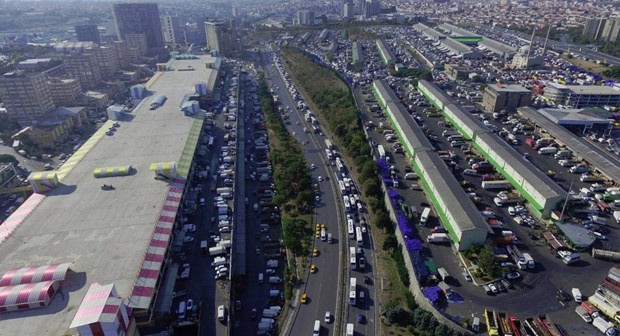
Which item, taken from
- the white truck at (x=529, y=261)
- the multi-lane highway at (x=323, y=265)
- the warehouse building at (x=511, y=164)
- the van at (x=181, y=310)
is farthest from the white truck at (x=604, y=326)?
the van at (x=181, y=310)

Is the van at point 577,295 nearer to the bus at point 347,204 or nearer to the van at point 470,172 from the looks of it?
the van at point 470,172

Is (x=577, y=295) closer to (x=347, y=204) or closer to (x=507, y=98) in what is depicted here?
(x=347, y=204)

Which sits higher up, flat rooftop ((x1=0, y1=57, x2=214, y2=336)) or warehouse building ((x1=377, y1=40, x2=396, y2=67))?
warehouse building ((x1=377, y1=40, x2=396, y2=67))

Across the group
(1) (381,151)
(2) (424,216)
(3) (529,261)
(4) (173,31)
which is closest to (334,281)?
(2) (424,216)

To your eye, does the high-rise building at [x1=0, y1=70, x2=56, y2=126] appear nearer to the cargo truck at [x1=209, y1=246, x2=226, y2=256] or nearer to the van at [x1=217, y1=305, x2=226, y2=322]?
the cargo truck at [x1=209, y1=246, x2=226, y2=256]

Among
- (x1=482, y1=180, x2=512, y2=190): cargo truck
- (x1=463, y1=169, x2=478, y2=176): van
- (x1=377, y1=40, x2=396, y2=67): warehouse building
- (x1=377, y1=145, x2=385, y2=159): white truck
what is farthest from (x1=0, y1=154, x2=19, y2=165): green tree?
(x1=377, y1=40, x2=396, y2=67): warehouse building

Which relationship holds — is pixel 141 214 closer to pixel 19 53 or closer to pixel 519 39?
pixel 19 53

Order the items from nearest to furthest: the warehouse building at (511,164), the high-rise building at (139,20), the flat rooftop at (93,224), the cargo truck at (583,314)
Answer: the flat rooftop at (93,224), the cargo truck at (583,314), the warehouse building at (511,164), the high-rise building at (139,20)

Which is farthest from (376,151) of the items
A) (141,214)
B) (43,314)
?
(43,314)
